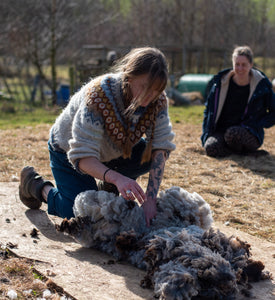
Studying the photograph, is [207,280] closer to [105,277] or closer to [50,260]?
[105,277]

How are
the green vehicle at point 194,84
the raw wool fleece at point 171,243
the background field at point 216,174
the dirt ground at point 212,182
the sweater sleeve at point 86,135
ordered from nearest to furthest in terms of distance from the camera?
the raw wool fleece at point 171,243 < the sweater sleeve at point 86,135 < the dirt ground at point 212,182 < the background field at point 216,174 < the green vehicle at point 194,84

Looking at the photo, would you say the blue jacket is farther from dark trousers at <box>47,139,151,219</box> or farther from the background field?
dark trousers at <box>47,139,151,219</box>

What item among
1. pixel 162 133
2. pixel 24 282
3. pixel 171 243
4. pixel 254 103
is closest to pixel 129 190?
pixel 171 243

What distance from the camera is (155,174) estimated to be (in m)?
2.81

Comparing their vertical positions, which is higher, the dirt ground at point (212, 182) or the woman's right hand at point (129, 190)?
the woman's right hand at point (129, 190)

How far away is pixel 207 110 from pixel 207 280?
4.12 m

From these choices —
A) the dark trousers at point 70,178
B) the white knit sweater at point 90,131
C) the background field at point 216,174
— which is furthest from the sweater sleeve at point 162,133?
the background field at point 216,174

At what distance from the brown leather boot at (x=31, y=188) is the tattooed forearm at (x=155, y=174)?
0.88m

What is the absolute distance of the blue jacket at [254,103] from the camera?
5.53 m

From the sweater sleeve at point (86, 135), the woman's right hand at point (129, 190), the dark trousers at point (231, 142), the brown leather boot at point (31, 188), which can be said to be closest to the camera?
the woman's right hand at point (129, 190)

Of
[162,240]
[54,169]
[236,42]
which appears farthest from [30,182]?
[236,42]

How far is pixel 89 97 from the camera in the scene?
2553mm

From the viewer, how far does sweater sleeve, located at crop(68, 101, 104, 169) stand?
8.25 feet

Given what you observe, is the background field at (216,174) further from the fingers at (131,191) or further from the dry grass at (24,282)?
the dry grass at (24,282)
